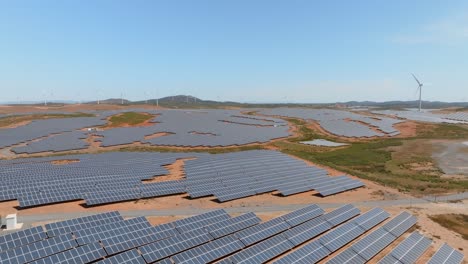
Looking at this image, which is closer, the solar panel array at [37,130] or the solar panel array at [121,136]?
the solar panel array at [121,136]

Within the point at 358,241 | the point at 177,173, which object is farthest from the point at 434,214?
the point at 177,173

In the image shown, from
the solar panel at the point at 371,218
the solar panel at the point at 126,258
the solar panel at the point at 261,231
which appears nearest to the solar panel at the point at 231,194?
the solar panel at the point at 261,231

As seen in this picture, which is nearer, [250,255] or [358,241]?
[250,255]

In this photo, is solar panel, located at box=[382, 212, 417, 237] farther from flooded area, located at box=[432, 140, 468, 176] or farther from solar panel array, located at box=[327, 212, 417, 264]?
flooded area, located at box=[432, 140, 468, 176]

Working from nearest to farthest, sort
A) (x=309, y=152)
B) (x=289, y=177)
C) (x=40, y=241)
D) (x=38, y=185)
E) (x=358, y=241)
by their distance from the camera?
(x=40, y=241) → (x=358, y=241) → (x=38, y=185) → (x=289, y=177) → (x=309, y=152)

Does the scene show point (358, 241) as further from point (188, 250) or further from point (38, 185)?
point (38, 185)

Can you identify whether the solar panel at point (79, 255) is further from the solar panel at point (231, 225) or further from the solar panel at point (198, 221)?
the solar panel at point (231, 225)
